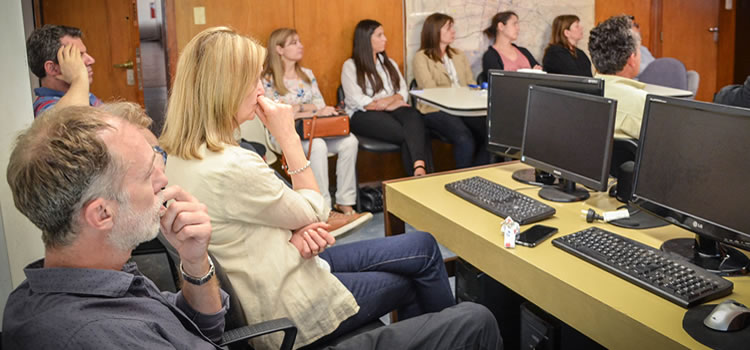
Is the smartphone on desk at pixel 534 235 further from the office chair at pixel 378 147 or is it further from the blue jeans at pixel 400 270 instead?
the office chair at pixel 378 147

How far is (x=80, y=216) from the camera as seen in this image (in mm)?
1153

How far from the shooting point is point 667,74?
4.88 meters

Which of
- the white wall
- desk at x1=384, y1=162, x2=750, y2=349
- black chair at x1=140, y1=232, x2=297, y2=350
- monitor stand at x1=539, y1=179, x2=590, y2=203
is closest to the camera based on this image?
desk at x1=384, y1=162, x2=750, y2=349

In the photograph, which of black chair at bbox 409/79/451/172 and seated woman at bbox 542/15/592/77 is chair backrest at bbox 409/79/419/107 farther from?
seated woman at bbox 542/15/592/77

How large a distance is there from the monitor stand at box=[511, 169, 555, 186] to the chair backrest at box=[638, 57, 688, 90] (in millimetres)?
2665

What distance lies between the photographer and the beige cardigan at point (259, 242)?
175 cm

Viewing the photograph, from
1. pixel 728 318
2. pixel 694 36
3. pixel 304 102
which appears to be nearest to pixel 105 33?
pixel 304 102

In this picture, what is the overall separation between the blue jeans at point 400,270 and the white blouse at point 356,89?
276 centimetres

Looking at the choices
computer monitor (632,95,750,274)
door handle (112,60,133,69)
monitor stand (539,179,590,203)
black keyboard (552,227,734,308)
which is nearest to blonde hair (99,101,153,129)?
black keyboard (552,227,734,308)

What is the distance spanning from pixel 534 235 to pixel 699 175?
494 mm

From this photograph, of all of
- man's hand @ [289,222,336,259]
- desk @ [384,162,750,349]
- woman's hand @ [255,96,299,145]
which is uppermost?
woman's hand @ [255,96,299,145]

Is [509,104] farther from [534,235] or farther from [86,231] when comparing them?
[86,231]

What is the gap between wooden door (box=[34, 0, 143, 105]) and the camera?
5.10 m

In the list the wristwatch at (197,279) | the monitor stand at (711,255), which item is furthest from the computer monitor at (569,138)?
the wristwatch at (197,279)
